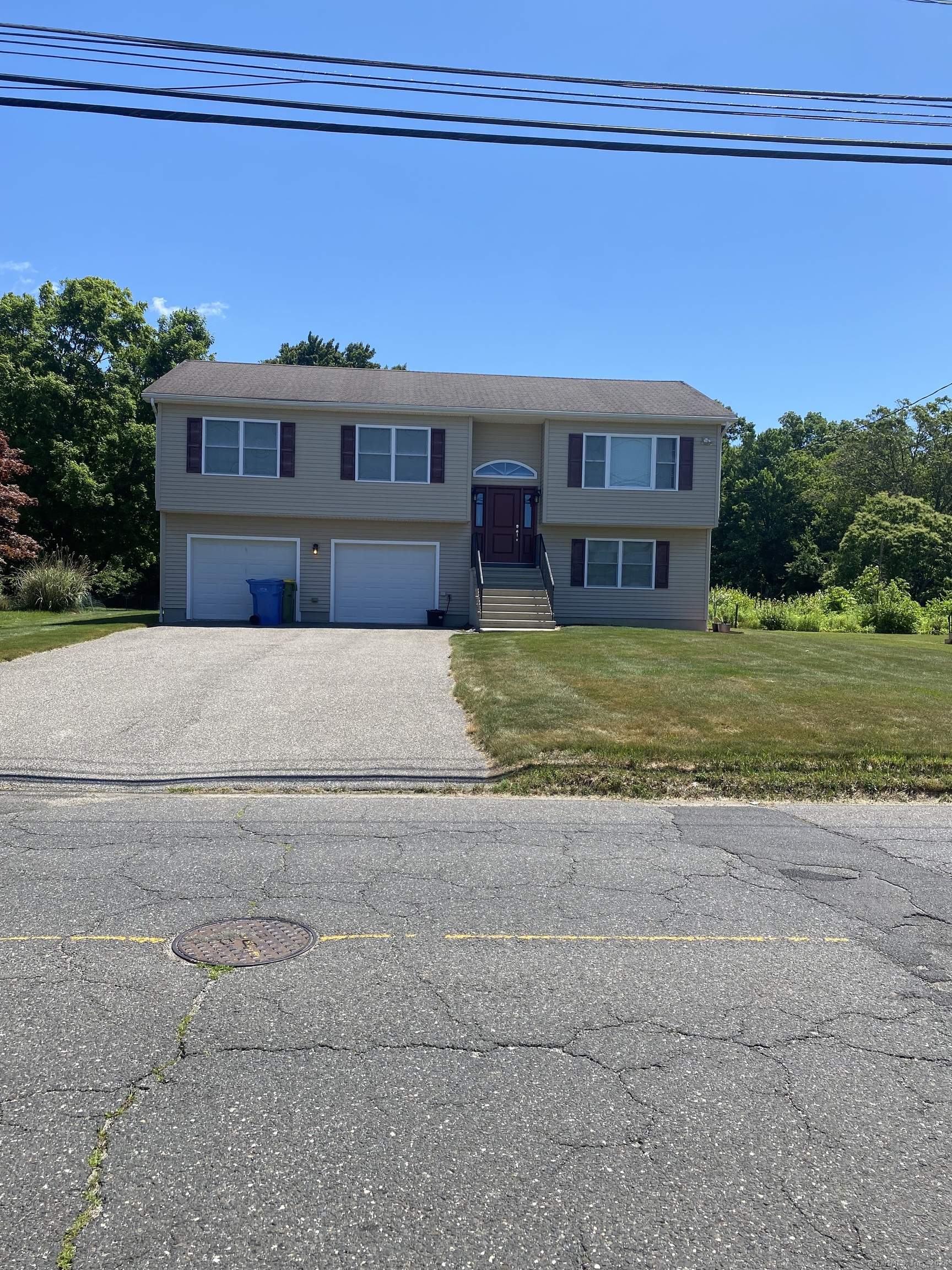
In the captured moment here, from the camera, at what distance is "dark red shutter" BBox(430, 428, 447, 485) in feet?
78.5

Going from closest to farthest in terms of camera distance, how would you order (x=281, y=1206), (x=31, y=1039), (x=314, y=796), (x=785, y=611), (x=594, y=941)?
1. (x=281, y=1206)
2. (x=31, y=1039)
3. (x=594, y=941)
4. (x=314, y=796)
5. (x=785, y=611)

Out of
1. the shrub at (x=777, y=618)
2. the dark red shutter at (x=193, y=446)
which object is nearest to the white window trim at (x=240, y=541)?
→ the dark red shutter at (x=193, y=446)

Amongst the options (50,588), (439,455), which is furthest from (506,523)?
(50,588)

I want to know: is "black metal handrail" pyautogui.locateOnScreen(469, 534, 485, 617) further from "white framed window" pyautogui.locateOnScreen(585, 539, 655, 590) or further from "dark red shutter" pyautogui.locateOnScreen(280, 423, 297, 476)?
"dark red shutter" pyautogui.locateOnScreen(280, 423, 297, 476)

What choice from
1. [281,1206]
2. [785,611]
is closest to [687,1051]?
[281,1206]

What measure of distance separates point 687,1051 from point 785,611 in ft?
97.1

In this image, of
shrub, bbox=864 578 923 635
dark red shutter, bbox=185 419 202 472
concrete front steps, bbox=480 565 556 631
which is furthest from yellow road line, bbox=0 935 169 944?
shrub, bbox=864 578 923 635

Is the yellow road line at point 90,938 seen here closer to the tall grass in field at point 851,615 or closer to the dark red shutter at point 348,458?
the dark red shutter at point 348,458

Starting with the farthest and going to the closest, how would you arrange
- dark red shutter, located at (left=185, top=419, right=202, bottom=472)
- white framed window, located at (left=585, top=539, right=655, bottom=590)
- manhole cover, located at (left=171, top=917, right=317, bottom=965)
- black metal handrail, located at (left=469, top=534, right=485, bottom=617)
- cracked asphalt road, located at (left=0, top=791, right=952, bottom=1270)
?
1. white framed window, located at (left=585, top=539, right=655, bottom=590)
2. dark red shutter, located at (left=185, top=419, right=202, bottom=472)
3. black metal handrail, located at (left=469, top=534, right=485, bottom=617)
4. manhole cover, located at (left=171, top=917, right=317, bottom=965)
5. cracked asphalt road, located at (left=0, top=791, right=952, bottom=1270)

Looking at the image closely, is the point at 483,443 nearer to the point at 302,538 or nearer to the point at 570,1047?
the point at 302,538

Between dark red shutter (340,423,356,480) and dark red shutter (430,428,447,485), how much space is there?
1.99 meters

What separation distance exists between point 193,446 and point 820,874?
20.9 meters

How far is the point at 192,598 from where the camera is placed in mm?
23875

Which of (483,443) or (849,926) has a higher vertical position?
(483,443)
